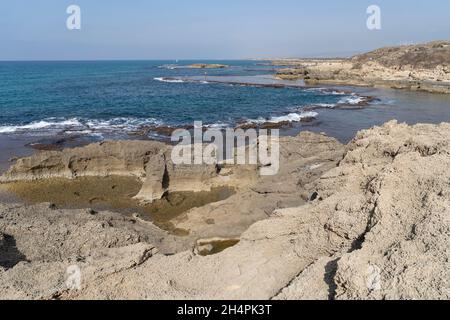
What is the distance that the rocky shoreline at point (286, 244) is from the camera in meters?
5.41

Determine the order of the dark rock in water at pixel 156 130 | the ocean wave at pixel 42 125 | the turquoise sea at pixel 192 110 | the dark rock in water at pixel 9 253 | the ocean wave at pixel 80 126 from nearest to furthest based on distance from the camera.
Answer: the dark rock in water at pixel 9 253
the dark rock in water at pixel 156 130
the ocean wave at pixel 80 126
the ocean wave at pixel 42 125
the turquoise sea at pixel 192 110

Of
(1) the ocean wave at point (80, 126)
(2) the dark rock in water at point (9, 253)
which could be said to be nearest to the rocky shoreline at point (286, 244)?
(2) the dark rock in water at point (9, 253)

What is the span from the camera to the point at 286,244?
7.52m

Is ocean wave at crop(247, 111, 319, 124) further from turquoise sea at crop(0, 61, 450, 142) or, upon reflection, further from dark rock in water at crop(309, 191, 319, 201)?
dark rock in water at crop(309, 191, 319, 201)

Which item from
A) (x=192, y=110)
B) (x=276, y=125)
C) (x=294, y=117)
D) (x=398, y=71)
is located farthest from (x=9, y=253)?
(x=398, y=71)

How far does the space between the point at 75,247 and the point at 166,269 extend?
256 centimetres

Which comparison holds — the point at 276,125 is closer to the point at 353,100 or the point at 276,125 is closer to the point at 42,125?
the point at 42,125

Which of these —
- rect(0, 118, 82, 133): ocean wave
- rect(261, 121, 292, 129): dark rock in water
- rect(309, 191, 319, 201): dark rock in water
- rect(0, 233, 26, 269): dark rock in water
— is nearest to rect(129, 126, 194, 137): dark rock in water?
rect(261, 121, 292, 129): dark rock in water

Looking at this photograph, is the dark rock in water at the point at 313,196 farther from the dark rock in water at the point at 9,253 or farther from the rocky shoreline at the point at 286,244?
the dark rock in water at the point at 9,253

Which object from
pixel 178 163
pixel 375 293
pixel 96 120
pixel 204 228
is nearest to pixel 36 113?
pixel 96 120

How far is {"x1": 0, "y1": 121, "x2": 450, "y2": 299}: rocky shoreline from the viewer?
5.41 metres
